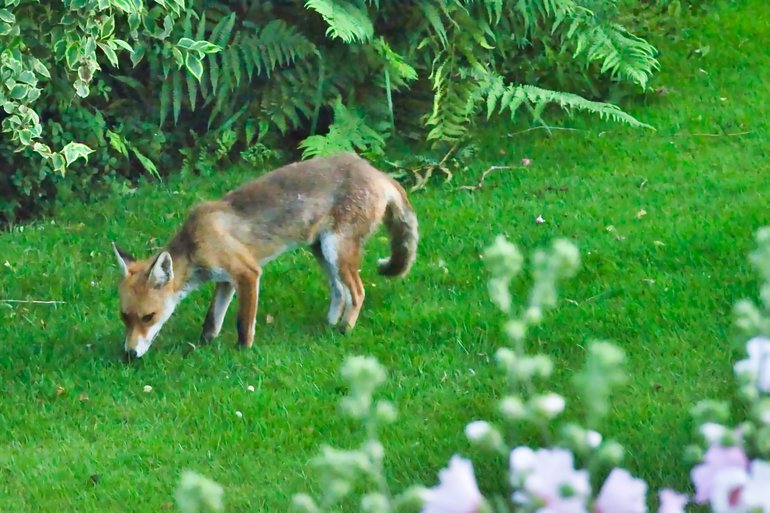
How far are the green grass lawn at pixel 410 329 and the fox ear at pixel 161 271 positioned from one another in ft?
1.43

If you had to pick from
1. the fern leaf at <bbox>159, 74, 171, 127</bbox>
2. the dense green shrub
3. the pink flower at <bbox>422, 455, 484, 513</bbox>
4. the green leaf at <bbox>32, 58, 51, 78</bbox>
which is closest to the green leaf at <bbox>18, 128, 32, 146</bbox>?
the green leaf at <bbox>32, 58, 51, 78</bbox>

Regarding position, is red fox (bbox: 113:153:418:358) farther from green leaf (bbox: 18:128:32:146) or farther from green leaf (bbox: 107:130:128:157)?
green leaf (bbox: 107:130:128:157)

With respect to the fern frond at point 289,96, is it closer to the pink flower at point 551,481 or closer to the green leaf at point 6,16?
the green leaf at point 6,16

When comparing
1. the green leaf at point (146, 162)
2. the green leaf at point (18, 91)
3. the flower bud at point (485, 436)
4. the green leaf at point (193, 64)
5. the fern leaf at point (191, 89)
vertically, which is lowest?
the green leaf at point (146, 162)

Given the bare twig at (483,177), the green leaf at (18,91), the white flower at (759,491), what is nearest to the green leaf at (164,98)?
the green leaf at (18,91)

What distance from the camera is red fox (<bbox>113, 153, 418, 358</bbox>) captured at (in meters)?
6.78

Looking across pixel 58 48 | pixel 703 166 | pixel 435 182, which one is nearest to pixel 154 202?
pixel 58 48

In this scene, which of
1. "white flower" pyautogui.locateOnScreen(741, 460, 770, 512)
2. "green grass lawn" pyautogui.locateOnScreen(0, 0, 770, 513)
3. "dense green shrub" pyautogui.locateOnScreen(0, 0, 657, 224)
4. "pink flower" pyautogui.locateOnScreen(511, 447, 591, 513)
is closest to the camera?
"white flower" pyautogui.locateOnScreen(741, 460, 770, 512)

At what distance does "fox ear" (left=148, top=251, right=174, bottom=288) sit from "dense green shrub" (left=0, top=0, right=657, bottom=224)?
2.77 meters

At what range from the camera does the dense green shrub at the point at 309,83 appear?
30.5 ft

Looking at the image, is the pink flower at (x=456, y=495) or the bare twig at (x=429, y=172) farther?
the bare twig at (x=429, y=172)

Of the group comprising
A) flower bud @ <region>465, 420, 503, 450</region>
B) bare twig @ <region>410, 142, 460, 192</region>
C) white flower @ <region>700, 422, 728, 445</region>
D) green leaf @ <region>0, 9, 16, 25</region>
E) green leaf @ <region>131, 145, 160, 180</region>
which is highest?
white flower @ <region>700, 422, 728, 445</region>

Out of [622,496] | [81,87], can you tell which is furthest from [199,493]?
[81,87]

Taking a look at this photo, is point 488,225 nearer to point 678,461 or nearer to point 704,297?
point 704,297
